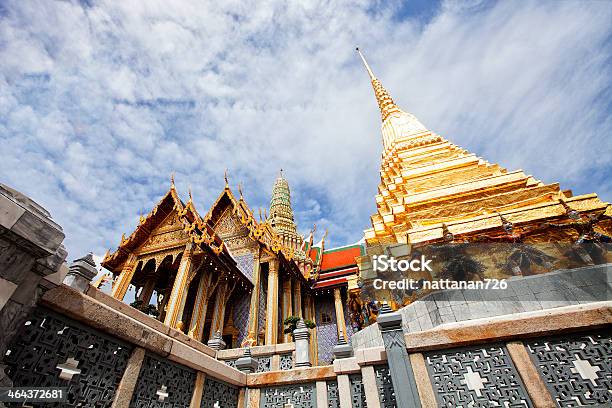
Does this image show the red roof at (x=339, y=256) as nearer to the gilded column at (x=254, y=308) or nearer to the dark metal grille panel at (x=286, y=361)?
the gilded column at (x=254, y=308)

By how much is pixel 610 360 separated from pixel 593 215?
4346 millimetres

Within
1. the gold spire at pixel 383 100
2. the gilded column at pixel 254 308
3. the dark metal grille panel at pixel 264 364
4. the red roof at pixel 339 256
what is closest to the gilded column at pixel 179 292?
the gilded column at pixel 254 308

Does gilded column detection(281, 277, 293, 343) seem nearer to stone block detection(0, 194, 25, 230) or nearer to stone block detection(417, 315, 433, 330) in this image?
stone block detection(417, 315, 433, 330)

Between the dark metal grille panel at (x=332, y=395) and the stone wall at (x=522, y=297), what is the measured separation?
1.40 metres

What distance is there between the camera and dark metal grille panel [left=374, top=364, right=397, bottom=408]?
2.95 meters

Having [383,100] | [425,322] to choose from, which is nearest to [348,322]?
[425,322]

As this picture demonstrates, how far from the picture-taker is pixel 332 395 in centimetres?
352

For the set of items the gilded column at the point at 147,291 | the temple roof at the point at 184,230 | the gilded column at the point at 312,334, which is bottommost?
the gilded column at the point at 312,334

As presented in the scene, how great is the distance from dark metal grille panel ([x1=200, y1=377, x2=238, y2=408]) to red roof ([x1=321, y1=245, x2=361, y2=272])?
10682 millimetres

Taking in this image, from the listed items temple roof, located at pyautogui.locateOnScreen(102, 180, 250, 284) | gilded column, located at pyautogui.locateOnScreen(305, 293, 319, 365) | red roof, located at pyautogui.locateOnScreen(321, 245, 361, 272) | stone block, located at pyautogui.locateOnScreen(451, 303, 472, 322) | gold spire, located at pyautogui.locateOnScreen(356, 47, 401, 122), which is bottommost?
stone block, located at pyautogui.locateOnScreen(451, 303, 472, 322)

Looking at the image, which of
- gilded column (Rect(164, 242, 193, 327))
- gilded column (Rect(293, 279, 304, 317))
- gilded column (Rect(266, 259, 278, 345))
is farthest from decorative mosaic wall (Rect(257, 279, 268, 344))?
gilded column (Rect(164, 242, 193, 327))

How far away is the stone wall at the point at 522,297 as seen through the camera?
340 cm

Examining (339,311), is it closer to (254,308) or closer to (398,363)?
(254,308)

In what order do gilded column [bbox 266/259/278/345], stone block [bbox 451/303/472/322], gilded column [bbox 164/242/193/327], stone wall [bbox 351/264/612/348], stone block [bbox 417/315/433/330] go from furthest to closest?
gilded column [bbox 266/259/278/345]
gilded column [bbox 164/242/193/327]
stone block [bbox 417/315/433/330]
stone block [bbox 451/303/472/322]
stone wall [bbox 351/264/612/348]
